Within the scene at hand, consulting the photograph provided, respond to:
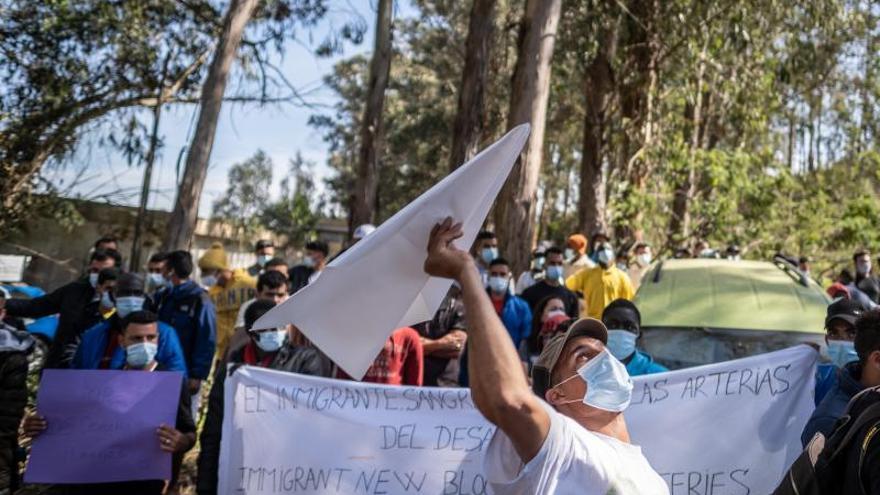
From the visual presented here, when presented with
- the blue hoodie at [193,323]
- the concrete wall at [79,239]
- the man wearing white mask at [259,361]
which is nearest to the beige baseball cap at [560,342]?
the man wearing white mask at [259,361]

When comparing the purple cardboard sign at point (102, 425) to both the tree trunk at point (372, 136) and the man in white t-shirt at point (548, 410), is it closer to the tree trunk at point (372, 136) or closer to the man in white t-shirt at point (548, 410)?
the man in white t-shirt at point (548, 410)

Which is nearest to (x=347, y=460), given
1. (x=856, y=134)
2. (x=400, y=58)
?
(x=856, y=134)

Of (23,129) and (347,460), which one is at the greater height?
(23,129)

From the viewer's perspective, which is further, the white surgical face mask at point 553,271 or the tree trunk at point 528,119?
the tree trunk at point 528,119

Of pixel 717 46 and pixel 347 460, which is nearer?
pixel 347 460

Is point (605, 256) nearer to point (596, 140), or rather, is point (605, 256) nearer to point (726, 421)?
point (726, 421)

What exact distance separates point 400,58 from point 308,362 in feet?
96.6

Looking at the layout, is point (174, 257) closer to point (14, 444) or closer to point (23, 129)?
point (14, 444)

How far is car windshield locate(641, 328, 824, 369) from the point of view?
20.3ft

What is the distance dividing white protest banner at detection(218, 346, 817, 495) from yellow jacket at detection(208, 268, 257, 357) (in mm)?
3818

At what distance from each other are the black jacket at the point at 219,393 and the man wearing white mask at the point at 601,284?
414cm

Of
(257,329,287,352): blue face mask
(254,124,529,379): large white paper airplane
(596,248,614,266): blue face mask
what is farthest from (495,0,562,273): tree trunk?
(254,124,529,379): large white paper airplane

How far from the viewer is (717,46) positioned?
16.0 m

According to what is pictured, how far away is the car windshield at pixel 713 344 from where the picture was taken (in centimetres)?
618
